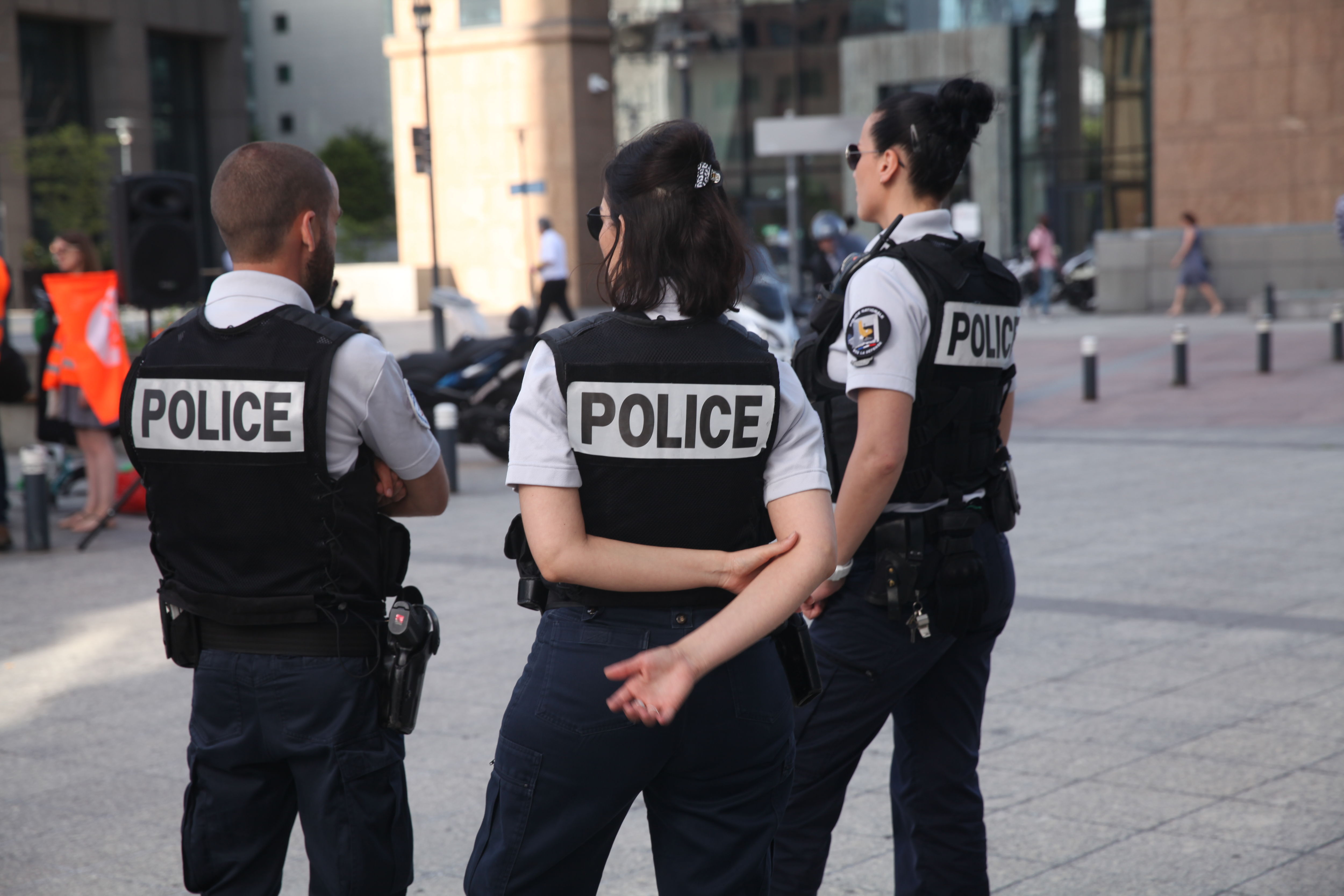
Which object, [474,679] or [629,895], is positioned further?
[474,679]

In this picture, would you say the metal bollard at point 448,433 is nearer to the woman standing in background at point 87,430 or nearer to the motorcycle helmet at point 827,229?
the woman standing in background at point 87,430

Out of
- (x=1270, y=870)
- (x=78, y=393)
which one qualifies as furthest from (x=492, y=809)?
(x=78, y=393)

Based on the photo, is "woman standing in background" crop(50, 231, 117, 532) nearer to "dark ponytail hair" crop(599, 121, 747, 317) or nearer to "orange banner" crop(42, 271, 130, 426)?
"orange banner" crop(42, 271, 130, 426)

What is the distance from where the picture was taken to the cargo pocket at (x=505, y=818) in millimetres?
2232

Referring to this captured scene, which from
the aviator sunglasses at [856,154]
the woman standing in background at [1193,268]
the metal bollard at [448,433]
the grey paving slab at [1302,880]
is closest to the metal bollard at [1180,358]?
the metal bollard at [448,433]

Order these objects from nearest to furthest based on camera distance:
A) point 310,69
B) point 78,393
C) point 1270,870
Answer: point 1270,870 < point 78,393 < point 310,69

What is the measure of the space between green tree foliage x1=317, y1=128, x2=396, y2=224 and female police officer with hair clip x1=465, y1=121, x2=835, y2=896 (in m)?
60.2

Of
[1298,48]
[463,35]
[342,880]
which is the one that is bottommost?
[342,880]

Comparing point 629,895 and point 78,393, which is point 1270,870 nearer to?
point 629,895

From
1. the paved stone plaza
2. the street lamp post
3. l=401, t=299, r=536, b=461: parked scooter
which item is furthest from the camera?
the street lamp post

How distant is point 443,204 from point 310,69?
168 ft

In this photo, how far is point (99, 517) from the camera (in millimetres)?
9484

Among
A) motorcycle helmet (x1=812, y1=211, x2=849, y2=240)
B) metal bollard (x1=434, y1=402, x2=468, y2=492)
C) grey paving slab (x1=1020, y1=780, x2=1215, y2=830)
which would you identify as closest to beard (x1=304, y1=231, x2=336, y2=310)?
grey paving slab (x1=1020, y1=780, x2=1215, y2=830)

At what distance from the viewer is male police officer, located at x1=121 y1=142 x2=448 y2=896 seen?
102 inches
